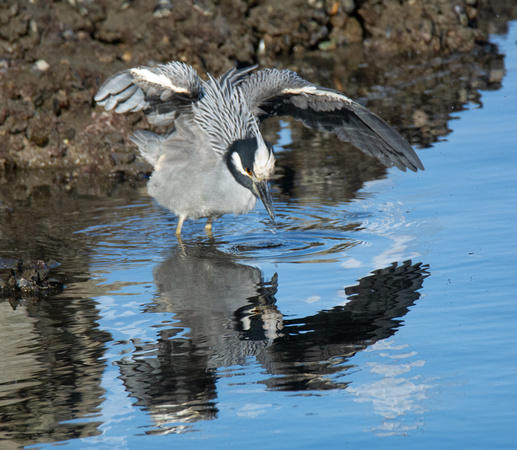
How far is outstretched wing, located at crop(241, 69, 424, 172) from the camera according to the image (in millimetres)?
7712

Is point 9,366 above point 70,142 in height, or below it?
below

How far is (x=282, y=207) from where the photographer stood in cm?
839

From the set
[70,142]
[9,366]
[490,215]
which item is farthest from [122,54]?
[9,366]

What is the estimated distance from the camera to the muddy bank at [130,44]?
34.0ft

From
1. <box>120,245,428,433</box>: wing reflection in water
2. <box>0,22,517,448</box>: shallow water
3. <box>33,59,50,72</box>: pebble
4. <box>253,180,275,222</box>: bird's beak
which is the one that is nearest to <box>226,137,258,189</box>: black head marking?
<box>253,180,275,222</box>: bird's beak

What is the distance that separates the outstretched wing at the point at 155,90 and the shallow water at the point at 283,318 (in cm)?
108

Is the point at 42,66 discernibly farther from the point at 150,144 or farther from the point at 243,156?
the point at 243,156

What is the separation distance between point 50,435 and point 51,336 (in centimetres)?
129

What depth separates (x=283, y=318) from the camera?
562 centimetres

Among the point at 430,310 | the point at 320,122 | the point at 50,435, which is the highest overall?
the point at 320,122

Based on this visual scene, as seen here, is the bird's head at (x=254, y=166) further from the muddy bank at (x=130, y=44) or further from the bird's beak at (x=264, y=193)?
the muddy bank at (x=130, y=44)

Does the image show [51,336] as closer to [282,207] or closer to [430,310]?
[430,310]

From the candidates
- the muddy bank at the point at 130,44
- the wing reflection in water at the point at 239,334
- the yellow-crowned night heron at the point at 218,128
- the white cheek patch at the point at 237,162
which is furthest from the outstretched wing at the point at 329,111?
the muddy bank at the point at 130,44

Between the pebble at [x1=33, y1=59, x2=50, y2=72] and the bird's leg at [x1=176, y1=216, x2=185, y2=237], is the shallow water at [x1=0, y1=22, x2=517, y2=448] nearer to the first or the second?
the bird's leg at [x1=176, y1=216, x2=185, y2=237]
